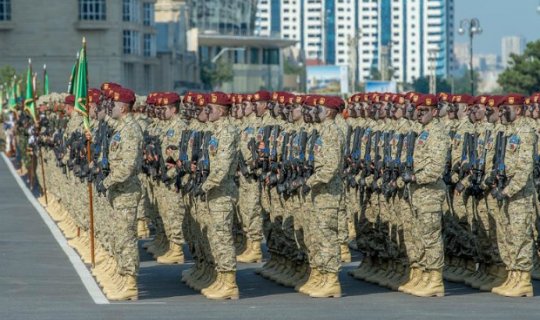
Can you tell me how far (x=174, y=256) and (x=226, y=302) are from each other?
4.70 meters

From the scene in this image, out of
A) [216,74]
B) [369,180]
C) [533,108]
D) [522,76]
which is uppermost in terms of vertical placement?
[216,74]

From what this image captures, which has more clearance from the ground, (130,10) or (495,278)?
(130,10)

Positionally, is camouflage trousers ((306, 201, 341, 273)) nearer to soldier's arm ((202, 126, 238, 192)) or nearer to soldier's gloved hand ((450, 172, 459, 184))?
soldier's arm ((202, 126, 238, 192))

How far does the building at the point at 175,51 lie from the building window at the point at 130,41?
579 inches

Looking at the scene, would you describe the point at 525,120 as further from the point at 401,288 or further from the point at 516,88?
the point at 516,88

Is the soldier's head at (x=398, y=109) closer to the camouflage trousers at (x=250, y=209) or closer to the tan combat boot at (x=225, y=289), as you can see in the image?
the camouflage trousers at (x=250, y=209)

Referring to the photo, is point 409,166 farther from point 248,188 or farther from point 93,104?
point 93,104

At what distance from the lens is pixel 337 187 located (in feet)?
59.7

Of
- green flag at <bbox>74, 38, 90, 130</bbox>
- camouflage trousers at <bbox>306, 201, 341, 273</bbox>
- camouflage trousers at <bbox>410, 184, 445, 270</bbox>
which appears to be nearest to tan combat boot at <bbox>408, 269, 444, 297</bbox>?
camouflage trousers at <bbox>410, 184, 445, 270</bbox>

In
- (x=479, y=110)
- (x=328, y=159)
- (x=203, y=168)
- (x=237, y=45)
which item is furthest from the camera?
(x=237, y=45)

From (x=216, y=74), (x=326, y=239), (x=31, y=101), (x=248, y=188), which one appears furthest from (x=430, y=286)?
(x=216, y=74)

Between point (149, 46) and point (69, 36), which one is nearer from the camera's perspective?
point (69, 36)

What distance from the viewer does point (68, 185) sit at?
2609cm

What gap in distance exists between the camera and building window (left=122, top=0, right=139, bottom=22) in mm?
117688
